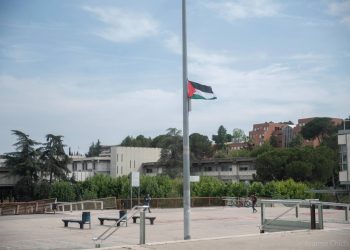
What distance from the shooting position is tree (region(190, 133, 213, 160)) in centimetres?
14612

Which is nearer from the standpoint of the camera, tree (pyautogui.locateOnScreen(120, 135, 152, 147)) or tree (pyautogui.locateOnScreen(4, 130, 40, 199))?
tree (pyautogui.locateOnScreen(4, 130, 40, 199))

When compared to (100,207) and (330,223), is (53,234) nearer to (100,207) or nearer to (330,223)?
(330,223)

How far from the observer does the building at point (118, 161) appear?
11038 cm

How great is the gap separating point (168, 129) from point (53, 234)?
3168 inches

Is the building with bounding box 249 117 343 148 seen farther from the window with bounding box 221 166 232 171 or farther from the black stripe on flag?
the black stripe on flag

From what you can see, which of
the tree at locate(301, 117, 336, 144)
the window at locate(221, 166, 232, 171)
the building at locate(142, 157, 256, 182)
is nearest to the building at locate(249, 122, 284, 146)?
the tree at locate(301, 117, 336, 144)

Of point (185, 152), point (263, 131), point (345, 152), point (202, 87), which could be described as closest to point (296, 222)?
point (185, 152)

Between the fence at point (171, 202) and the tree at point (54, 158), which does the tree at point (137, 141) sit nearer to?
the tree at point (54, 158)

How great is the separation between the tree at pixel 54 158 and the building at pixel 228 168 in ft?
127

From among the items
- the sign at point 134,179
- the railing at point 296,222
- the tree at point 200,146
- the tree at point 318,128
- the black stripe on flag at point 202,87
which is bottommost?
the railing at point 296,222

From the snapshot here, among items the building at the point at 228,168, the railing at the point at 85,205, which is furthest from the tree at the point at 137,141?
the railing at the point at 85,205

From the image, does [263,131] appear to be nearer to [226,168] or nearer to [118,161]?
[226,168]

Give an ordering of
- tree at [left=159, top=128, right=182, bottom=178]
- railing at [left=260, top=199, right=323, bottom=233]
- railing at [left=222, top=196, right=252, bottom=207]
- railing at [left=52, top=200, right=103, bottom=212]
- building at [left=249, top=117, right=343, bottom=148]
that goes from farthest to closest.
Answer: building at [left=249, top=117, right=343, bottom=148], tree at [left=159, top=128, right=182, bottom=178], railing at [left=222, top=196, right=252, bottom=207], railing at [left=52, top=200, right=103, bottom=212], railing at [left=260, top=199, right=323, bottom=233]

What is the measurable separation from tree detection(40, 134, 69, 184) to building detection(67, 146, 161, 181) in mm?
35733
